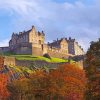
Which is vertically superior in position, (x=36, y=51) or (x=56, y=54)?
(x=36, y=51)

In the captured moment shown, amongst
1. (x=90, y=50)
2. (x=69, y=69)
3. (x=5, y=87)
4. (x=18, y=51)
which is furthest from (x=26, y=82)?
(x=18, y=51)

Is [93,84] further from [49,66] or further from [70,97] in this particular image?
[49,66]

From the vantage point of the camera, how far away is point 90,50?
4081cm

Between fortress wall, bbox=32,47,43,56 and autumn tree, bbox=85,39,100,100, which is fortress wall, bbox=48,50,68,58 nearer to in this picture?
fortress wall, bbox=32,47,43,56

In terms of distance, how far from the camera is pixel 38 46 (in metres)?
139

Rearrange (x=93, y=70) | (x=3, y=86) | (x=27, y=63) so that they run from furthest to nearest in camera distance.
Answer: (x=27, y=63) < (x=3, y=86) < (x=93, y=70)

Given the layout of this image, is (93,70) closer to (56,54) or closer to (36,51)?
(36,51)

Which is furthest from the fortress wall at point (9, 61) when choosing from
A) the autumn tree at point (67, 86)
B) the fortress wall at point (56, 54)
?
the autumn tree at point (67, 86)

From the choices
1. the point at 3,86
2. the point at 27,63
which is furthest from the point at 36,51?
the point at 3,86

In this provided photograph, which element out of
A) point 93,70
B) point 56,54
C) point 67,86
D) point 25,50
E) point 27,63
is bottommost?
point 67,86

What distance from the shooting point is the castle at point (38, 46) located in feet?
450

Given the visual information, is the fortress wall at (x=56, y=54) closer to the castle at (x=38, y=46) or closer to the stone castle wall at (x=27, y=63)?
the castle at (x=38, y=46)

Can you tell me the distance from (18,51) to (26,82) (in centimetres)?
5859

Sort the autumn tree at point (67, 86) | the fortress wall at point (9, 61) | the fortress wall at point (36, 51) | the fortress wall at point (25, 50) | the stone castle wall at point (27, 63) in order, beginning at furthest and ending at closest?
the fortress wall at point (25, 50) → the fortress wall at point (36, 51) → the stone castle wall at point (27, 63) → the fortress wall at point (9, 61) → the autumn tree at point (67, 86)
